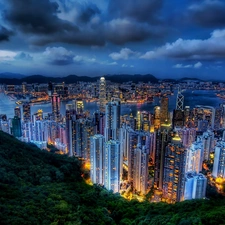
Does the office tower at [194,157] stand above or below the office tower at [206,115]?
below

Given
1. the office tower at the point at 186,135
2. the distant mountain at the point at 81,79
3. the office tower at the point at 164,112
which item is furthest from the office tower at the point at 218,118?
the distant mountain at the point at 81,79

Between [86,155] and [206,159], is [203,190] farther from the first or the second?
[86,155]

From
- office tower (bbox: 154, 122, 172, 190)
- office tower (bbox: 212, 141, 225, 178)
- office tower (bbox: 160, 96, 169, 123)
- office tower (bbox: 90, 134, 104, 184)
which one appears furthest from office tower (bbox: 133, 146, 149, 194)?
office tower (bbox: 160, 96, 169, 123)

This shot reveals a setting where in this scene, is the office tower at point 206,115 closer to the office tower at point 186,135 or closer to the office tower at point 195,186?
the office tower at point 186,135

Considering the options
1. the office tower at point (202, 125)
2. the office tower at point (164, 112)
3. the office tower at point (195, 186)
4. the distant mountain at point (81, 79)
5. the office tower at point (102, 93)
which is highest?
the distant mountain at point (81, 79)

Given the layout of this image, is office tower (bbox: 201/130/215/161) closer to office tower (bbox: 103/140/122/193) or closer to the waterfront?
office tower (bbox: 103/140/122/193)

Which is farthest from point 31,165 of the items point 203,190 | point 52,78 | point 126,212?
point 52,78

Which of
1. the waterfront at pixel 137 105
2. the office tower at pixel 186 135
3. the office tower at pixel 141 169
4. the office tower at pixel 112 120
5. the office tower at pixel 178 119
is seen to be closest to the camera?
the office tower at pixel 141 169
